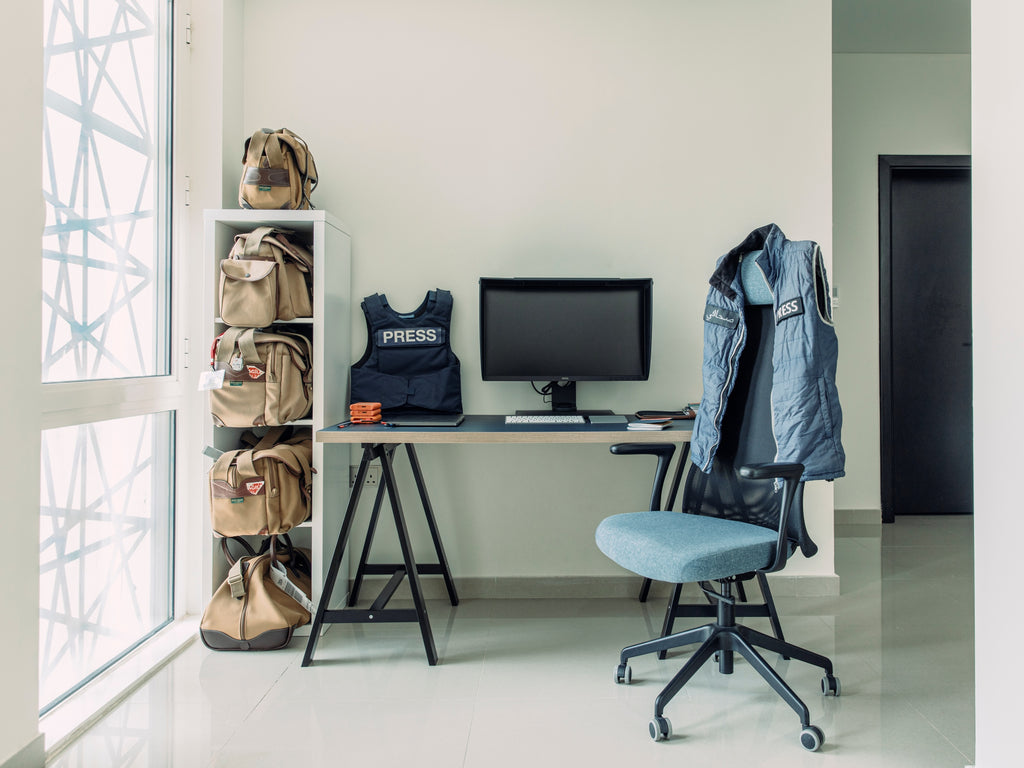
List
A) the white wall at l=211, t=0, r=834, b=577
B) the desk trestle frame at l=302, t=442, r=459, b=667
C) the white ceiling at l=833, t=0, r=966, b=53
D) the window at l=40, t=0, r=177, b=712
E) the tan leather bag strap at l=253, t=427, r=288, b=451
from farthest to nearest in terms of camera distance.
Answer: the white ceiling at l=833, t=0, r=966, b=53, the white wall at l=211, t=0, r=834, b=577, the tan leather bag strap at l=253, t=427, r=288, b=451, the desk trestle frame at l=302, t=442, r=459, b=667, the window at l=40, t=0, r=177, b=712

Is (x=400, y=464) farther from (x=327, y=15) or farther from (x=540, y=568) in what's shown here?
(x=327, y=15)

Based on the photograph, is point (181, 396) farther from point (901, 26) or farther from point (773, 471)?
point (901, 26)

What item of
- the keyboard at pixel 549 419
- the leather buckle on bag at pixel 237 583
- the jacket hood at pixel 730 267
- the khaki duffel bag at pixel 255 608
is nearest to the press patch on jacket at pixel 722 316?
the jacket hood at pixel 730 267

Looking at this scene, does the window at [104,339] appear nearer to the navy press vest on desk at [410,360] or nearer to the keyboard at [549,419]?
the navy press vest on desk at [410,360]

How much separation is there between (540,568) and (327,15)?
8.68 ft

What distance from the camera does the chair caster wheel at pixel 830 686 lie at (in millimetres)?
2107

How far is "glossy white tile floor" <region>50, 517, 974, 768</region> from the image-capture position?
1.81 m

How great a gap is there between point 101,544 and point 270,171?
1.46 meters

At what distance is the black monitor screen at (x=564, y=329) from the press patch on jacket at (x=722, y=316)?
615 mm

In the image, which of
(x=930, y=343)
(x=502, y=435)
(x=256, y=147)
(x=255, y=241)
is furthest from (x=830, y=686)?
(x=930, y=343)

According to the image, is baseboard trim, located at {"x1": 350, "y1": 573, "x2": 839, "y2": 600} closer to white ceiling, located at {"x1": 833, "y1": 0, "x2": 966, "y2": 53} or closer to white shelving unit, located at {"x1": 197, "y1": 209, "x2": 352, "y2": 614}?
white shelving unit, located at {"x1": 197, "y1": 209, "x2": 352, "y2": 614}

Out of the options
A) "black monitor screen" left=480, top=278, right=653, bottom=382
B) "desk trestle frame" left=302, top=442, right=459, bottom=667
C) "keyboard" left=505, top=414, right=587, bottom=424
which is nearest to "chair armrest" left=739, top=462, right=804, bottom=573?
"keyboard" left=505, top=414, right=587, bottom=424

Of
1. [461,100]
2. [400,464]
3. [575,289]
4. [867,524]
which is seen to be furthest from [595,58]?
[867,524]

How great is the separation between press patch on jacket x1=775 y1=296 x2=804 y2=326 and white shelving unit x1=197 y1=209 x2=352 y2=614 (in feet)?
5.39
